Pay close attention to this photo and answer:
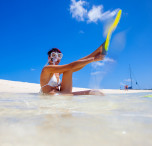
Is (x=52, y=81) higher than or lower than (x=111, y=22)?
lower

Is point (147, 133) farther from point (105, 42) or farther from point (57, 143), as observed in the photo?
point (105, 42)

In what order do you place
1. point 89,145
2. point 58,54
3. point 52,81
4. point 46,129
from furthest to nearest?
point 58,54, point 52,81, point 46,129, point 89,145

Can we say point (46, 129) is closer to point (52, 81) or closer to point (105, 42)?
point (105, 42)

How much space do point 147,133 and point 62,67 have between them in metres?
2.27

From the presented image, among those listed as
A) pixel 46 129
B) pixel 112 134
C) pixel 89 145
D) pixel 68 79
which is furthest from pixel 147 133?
pixel 68 79

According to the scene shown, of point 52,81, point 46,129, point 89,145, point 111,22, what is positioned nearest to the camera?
point 89,145

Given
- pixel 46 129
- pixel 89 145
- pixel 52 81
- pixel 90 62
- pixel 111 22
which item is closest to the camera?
pixel 89 145

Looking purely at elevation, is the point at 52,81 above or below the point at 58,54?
below

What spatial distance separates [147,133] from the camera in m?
0.56

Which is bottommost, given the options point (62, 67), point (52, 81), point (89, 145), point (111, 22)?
point (89, 145)

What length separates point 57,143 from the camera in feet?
1.58

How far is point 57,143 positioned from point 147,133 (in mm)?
347

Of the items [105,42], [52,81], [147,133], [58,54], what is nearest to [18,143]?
[147,133]

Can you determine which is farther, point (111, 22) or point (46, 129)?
point (111, 22)
